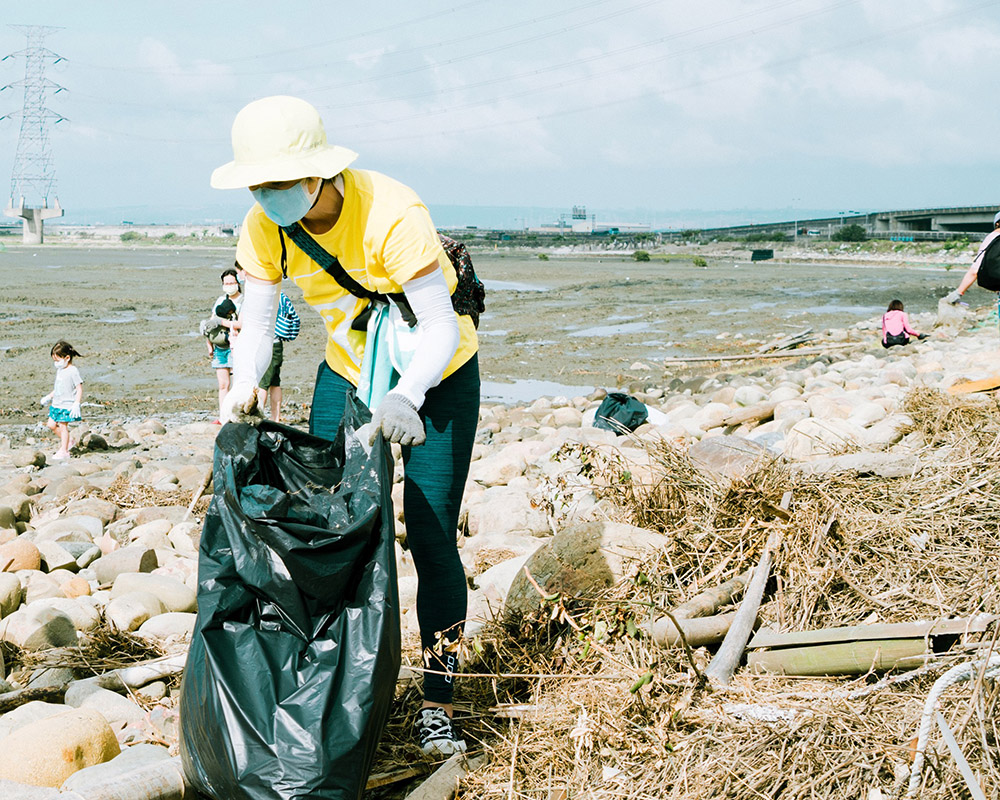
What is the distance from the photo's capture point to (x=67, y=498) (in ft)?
21.9

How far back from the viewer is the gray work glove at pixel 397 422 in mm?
2521

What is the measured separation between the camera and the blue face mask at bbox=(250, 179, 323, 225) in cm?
252

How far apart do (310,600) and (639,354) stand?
571 inches

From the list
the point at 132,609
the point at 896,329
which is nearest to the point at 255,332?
the point at 132,609

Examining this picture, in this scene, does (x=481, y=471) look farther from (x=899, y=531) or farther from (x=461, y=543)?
(x=899, y=531)

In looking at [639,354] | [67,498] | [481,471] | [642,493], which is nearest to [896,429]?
[642,493]

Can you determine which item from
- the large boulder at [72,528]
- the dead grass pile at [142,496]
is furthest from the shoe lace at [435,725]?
the dead grass pile at [142,496]

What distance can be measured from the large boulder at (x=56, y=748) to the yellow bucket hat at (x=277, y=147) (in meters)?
1.55

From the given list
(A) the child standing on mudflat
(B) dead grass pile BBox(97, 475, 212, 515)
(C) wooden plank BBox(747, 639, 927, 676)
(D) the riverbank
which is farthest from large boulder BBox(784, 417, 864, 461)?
(A) the child standing on mudflat

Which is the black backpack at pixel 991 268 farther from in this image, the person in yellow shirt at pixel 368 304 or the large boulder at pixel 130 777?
the large boulder at pixel 130 777

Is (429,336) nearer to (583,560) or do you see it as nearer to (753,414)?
(583,560)

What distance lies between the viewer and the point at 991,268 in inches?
269

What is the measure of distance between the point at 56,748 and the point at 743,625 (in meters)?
2.01

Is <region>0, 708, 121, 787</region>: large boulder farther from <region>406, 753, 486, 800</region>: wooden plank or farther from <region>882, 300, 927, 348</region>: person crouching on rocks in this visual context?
<region>882, 300, 927, 348</region>: person crouching on rocks
